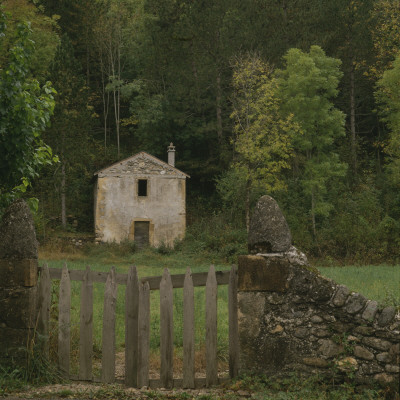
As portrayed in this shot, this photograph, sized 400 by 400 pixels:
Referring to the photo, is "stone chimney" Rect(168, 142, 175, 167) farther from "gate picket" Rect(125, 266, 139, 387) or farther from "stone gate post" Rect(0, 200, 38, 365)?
"gate picket" Rect(125, 266, 139, 387)

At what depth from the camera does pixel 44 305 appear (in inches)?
263

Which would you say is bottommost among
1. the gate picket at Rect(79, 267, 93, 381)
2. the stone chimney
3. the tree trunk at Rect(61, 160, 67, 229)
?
the gate picket at Rect(79, 267, 93, 381)

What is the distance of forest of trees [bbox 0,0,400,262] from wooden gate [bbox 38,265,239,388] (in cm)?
1860

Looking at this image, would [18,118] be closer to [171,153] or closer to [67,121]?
[67,121]

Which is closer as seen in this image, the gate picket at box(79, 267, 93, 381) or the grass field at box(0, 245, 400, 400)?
the grass field at box(0, 245, 400, 400)

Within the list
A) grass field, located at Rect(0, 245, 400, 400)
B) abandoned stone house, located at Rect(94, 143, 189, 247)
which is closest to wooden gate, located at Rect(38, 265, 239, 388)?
grass field, located at Rect(0, 245, 400, 400)

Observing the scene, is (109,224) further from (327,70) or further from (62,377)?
(62,377)

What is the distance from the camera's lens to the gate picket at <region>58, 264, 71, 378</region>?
6.58 m

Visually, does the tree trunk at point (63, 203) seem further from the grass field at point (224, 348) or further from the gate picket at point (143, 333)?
the gate picket at point (143, 333)

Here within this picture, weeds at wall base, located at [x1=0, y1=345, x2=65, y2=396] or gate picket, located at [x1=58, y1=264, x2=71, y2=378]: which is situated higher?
gate picket, located at [x1=58, y1=264, x2=71, y2=378]

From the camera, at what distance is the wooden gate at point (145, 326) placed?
20.8ft

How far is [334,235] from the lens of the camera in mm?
27062

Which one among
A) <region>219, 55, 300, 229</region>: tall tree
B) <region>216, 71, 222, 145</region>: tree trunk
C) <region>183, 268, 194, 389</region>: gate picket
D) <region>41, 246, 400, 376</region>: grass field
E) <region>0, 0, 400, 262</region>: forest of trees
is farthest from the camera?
<region>216, 71, 222, 145</region>: tree trunk

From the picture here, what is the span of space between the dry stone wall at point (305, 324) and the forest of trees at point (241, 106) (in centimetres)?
1969
